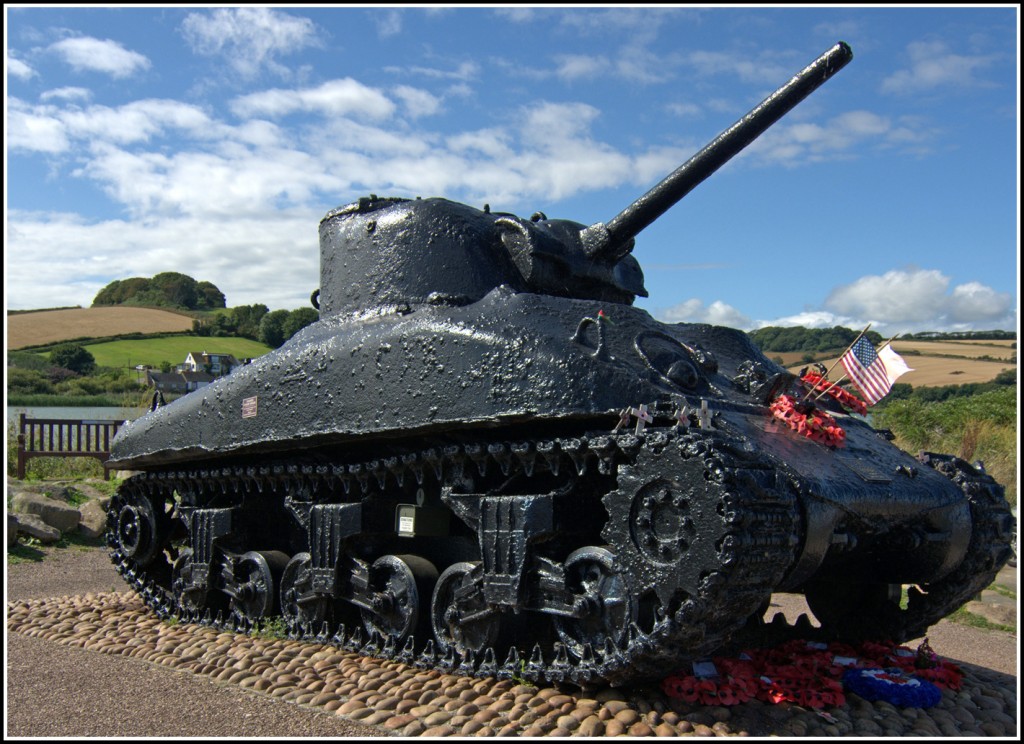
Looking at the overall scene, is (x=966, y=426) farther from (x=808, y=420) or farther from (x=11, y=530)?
(x=11, y=530)

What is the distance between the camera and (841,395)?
8.70 m

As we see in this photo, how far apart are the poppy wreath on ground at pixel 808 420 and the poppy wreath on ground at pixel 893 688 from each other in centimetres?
163

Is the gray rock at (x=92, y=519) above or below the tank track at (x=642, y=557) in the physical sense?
below

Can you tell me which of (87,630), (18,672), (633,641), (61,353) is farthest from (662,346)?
(61,353)

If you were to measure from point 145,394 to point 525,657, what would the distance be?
852 inches

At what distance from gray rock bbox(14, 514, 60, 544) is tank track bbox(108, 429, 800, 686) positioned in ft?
32.4

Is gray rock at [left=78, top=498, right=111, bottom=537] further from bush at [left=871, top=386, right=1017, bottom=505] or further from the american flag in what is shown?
bush at [left=871, top=386, right=1017, bottom=505]

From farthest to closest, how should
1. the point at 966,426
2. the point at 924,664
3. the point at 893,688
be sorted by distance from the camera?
the point at 966,426, the point at 924,664, the point at 893,688

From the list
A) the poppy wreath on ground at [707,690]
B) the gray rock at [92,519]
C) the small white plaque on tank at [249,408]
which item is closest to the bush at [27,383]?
the gray rock at [92,519]

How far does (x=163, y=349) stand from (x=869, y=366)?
33.9m

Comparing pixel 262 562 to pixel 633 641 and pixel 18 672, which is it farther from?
pixel 633 641

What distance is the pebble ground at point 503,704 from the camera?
233 inches

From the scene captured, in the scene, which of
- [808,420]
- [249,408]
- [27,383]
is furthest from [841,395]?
[27,383]

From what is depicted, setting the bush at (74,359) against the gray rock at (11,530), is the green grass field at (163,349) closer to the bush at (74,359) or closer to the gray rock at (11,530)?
the bush at (74,359)
